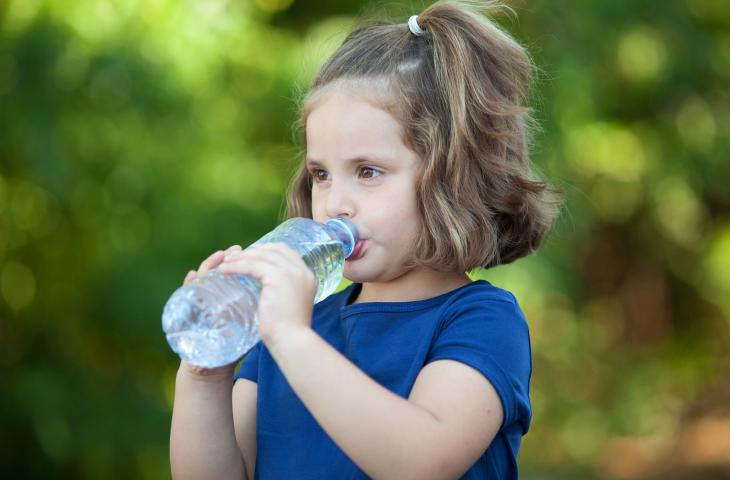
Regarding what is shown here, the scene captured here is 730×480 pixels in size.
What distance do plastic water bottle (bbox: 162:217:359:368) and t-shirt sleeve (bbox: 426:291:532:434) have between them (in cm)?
21

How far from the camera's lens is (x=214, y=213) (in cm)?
358

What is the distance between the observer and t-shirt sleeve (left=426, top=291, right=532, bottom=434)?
1.53 meters

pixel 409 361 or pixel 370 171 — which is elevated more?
pixel 370 171

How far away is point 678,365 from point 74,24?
4.30 meters

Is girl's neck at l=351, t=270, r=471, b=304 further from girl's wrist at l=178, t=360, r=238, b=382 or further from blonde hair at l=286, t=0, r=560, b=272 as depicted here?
girl's wrist at l=178, t=360, r=238, b=382

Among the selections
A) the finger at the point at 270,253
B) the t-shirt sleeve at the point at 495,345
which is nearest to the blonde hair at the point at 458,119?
the t-shirt sleeve at the point at 495,345

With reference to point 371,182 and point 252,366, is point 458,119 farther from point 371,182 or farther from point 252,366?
point 252,366

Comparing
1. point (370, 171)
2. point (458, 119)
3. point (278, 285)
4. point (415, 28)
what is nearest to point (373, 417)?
point (278, 285)

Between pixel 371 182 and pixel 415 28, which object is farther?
pixel 415 28

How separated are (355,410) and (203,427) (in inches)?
15.2

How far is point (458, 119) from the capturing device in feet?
5.62

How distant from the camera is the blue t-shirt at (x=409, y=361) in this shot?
156cm

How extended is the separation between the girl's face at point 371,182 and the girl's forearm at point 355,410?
277mm

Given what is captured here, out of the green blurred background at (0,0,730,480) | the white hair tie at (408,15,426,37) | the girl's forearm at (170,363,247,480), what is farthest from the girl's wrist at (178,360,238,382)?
the green blurred background at (0,0,730,480)
